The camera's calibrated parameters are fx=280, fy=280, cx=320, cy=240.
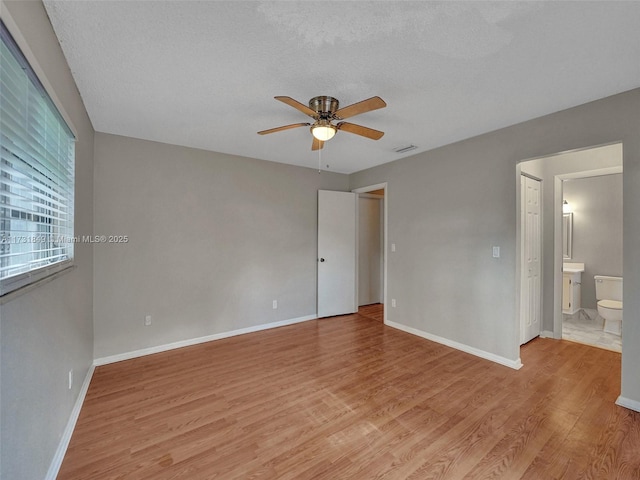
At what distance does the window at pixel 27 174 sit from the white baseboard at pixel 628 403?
388 centimetres

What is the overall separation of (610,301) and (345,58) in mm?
4814

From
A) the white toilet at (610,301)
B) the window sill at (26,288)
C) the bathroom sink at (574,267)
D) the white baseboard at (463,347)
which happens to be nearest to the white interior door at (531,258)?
the white baseboard at (463,347)

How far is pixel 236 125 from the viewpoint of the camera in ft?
9.27

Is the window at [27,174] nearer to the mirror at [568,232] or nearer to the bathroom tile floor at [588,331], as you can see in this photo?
the bathroom tile floor at [588,331]

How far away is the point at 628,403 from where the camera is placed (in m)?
2.18

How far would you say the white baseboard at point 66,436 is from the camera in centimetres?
153

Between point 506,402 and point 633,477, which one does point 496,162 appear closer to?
point 506,402

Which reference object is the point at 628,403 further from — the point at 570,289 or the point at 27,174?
the point at 27,174

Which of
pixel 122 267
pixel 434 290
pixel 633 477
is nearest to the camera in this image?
pixel 633 477

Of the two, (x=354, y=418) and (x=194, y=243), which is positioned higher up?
(x=194, y=243)

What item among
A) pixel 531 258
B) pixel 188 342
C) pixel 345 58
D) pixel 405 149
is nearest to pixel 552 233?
pixel 531 258

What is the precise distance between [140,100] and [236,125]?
2.69 ft

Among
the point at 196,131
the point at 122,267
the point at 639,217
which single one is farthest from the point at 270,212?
the point at 639,217

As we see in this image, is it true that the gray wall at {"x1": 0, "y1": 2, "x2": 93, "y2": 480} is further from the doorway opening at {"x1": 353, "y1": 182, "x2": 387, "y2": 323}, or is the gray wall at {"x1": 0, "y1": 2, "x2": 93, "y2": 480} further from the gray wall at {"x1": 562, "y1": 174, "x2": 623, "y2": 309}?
the gray wall at {"x1": 562, "y1": 174, "x2": 623, "y2": 309}
